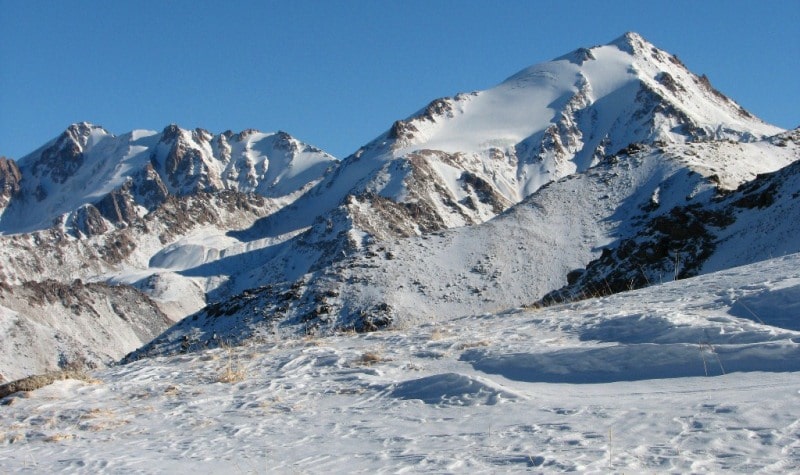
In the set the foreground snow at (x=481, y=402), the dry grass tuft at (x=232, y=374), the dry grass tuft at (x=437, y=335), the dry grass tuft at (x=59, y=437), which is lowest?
the foreground snow at (x=481, y=402)

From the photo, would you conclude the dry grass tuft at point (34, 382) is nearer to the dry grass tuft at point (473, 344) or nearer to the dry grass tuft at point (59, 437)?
the dry grass tuft at point (59, 437)

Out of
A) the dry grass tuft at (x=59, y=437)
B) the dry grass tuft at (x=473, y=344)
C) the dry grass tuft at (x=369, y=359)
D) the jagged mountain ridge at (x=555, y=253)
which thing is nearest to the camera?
the dry grass tuft at (x=59, y=437)

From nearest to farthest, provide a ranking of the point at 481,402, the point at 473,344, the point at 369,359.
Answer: the point at 481,402 → the point at 369,359 → the point at 473,344

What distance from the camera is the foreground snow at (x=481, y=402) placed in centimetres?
627

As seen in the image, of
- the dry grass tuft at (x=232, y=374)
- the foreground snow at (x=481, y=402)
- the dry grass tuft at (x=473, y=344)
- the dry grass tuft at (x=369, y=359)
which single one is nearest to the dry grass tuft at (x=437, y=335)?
the foreground snow at (x=481, y=402)

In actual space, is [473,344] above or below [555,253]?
below

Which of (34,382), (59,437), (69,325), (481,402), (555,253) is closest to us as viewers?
(481,402)

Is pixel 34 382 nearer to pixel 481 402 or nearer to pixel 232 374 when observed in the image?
pixel 232 374

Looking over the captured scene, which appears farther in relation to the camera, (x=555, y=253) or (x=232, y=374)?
(x=555, y=253)

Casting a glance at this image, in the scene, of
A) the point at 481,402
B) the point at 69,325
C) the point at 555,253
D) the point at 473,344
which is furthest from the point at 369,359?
the point at 69,325

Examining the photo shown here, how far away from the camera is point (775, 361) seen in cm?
798

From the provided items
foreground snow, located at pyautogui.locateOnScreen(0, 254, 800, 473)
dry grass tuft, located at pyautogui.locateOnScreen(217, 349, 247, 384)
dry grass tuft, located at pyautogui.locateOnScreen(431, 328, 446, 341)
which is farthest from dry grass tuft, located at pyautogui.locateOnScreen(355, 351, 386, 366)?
dry grass tuft, located at pyautogui.locateOnScreen(217, 349, 247, 384)

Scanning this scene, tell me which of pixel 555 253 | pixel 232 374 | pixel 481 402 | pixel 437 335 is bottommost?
pixel 481 402

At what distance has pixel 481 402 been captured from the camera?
319 inches
